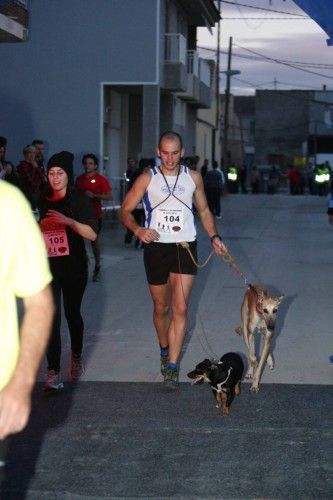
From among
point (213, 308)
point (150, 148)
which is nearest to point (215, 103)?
point (150, 148)

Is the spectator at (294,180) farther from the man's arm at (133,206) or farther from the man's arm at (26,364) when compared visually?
the man's arm at (26,364)

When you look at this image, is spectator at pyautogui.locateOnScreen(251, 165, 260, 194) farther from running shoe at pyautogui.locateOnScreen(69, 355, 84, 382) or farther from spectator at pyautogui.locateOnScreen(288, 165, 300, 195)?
running shoe at pyautogui.locateOnScreen(69, 355, 84, 382)

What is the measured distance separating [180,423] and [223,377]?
508 millimetres

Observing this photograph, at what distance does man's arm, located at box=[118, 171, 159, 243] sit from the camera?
8.18m

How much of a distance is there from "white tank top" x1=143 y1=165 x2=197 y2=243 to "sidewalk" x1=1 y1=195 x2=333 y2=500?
122 centimetres

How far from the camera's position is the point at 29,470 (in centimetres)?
619

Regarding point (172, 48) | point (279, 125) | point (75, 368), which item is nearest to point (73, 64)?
point (172, 48)

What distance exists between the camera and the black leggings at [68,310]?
8.27 metres

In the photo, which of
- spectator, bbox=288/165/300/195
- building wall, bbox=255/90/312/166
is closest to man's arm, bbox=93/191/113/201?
spectator, bbox=288/165/300/195

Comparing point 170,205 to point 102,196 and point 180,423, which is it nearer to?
point 180,423

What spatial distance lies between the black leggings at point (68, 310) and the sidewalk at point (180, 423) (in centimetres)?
29

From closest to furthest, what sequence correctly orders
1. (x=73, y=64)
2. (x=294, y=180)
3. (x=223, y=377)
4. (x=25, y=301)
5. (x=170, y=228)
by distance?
(x=25, y=301)
(x=223, y=377)
(x=170, y=228)
(x=73, y=64)
(x=294, y=180)

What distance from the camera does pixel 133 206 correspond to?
8.44 meters

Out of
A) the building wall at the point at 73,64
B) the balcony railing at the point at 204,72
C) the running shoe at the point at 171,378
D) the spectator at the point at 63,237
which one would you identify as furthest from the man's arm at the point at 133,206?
the balcony railing at the point at 204,72
